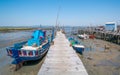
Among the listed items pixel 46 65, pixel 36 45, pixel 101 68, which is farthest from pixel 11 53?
pixel 101 68

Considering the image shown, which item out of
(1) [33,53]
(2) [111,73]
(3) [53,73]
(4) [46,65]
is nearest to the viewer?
(3) [53,73]

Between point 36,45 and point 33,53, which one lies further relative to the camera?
point 36,45

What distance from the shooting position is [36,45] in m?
13.3

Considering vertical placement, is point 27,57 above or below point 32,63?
above

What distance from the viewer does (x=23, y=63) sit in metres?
11.8

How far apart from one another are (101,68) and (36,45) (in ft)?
23.2

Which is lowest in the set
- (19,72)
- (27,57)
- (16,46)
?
(19,72)

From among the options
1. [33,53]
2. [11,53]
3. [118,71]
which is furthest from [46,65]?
[118,71]

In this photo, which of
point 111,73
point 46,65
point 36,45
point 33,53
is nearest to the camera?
point 46,65

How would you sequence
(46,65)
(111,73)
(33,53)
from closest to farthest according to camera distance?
(46,65) < (111,73) < (33,53)

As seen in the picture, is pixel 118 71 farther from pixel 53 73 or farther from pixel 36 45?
pixel 36 45

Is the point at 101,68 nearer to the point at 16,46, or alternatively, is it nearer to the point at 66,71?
the point at 66,71

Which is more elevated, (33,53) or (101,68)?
(33,53)

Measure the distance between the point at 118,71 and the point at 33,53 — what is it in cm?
758
